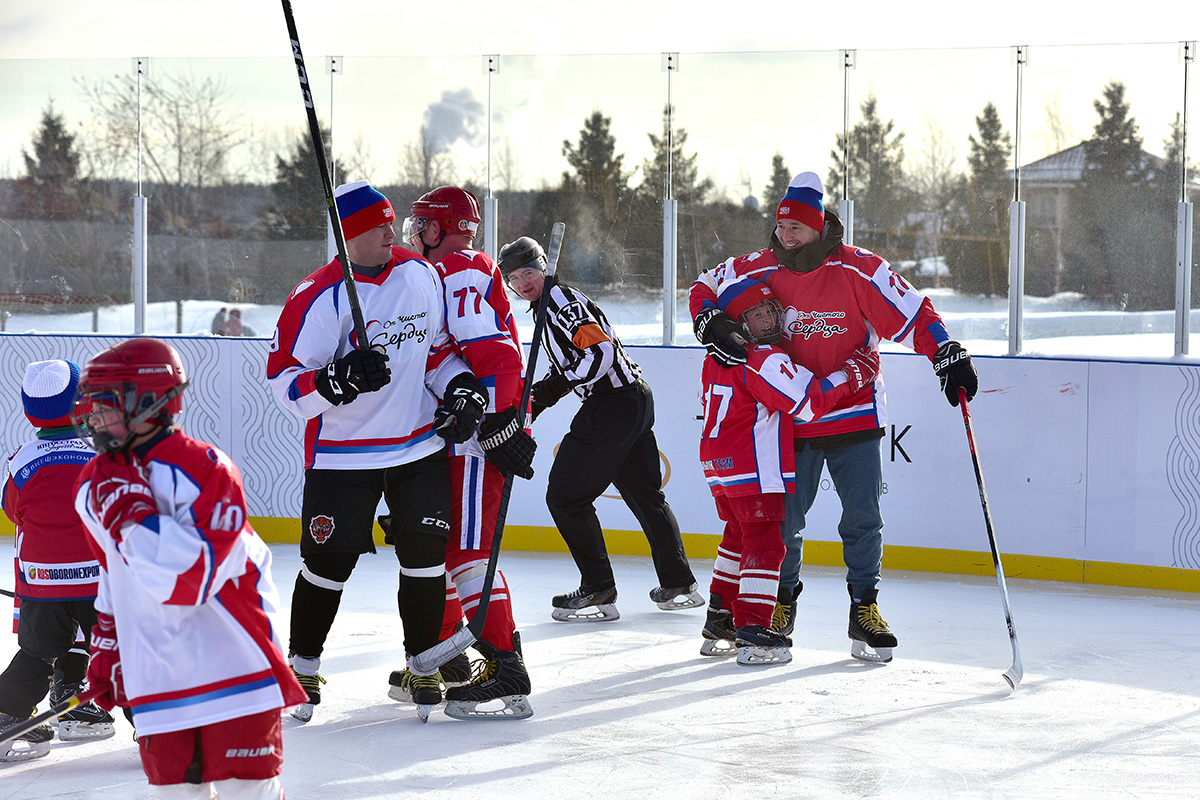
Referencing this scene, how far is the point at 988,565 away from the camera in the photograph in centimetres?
494

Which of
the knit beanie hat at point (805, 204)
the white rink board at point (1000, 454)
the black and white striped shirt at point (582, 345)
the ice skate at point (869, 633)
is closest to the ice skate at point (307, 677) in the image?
the black and white striped shirt at point (582, 345)

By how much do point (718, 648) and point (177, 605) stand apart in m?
2.22

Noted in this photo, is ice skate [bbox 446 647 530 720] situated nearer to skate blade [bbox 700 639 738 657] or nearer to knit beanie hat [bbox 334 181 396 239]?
skate blade [bbox 700 639 738 657]

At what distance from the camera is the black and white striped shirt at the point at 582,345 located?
13.2 ft

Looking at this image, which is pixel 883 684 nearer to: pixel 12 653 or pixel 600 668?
pixel 600 668

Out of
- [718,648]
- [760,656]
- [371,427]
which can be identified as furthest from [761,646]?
[371,427]

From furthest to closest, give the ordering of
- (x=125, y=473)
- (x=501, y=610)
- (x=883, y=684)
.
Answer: (x=883, y=684)
(x=501, y=610)
(x=125, y=473)

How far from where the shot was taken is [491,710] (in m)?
2.99

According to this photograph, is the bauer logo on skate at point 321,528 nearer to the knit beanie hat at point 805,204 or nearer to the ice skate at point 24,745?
the ice skate at point 24,745

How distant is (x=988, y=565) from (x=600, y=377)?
6.19 feet

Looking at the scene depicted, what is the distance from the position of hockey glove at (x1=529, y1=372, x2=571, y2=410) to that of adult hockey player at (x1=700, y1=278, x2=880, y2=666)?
25.5 inches

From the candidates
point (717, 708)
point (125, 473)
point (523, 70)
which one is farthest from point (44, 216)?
point (125, 473)

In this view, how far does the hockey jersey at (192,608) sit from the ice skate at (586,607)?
2.45m

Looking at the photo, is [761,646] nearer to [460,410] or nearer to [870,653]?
[870,653]
